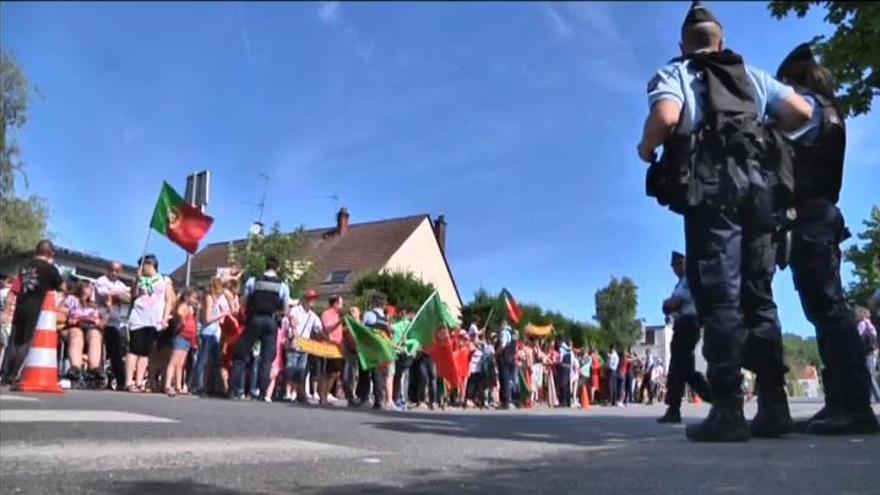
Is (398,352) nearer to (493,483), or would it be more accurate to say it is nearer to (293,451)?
(293,451)

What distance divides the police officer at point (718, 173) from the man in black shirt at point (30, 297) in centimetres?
955

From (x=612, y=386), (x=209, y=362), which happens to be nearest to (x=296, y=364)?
(x=209, y=362)

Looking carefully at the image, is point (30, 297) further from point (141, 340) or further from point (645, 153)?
point (645, 153)

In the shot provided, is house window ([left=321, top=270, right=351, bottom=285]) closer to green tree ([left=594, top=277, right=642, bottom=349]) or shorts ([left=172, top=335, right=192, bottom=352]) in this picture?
green tree ([left=594, top=277, right=642, bottom=349])

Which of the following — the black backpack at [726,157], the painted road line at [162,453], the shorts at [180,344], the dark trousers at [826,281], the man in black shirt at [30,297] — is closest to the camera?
the black backpack at [726,157]

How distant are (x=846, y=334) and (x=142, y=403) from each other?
264 inches

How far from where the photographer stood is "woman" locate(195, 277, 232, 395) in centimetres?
1288

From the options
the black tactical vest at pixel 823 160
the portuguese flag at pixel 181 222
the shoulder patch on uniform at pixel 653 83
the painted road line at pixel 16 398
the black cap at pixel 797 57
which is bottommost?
the painted road line at pixel 16 398

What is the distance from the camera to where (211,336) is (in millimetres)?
12953

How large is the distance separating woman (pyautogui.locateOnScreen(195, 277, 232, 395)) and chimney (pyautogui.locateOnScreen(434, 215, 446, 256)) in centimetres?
5004

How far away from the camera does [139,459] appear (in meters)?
5.01

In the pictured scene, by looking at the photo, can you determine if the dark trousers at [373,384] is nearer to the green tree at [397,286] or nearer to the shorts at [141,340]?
the shorts at [141,340]

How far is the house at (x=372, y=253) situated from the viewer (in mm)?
56750

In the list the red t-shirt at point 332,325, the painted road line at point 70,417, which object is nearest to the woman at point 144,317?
the red t-shirt at point 332,325
